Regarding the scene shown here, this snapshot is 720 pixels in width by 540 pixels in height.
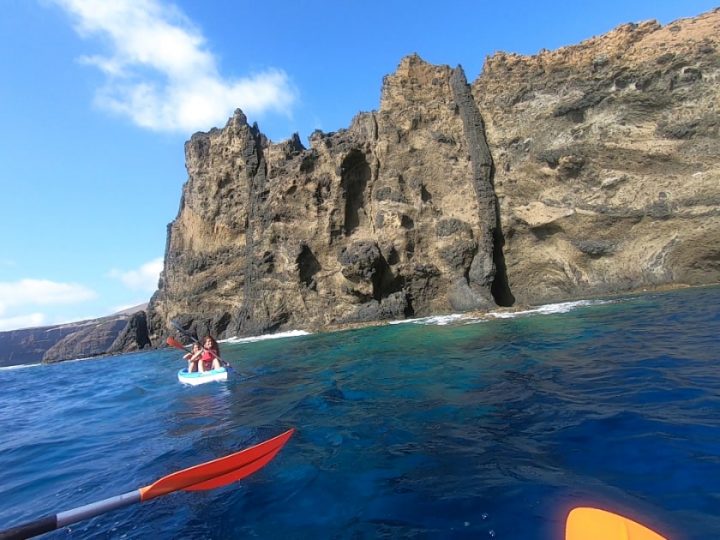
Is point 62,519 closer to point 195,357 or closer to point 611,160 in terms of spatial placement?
point 195,357

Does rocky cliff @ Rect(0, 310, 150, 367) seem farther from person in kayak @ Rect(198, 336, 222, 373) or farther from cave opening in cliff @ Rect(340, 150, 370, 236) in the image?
person in kayak @ Rect(198, 336, 222, 373)

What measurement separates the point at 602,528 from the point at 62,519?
3770 mm

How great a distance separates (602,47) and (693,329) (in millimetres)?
25677

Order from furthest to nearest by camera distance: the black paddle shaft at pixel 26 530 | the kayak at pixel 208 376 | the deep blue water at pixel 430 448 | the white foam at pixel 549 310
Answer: the white foam at pixel 549 310 < the kayak at pixel 208 376 < the deep blue water at pixel 430 448 < the black paddle shaft at pixel 26 530

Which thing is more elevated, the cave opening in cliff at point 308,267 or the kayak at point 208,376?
the cave opening in cliff at point 308,267

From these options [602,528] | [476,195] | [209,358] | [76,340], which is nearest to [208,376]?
[209,358]

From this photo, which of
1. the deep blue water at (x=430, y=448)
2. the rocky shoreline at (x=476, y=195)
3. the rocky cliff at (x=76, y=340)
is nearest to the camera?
the deep blue water at (x=430, y=448)

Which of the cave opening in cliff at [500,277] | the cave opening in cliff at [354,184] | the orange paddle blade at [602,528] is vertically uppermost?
the cave opening in cliff at [354,184]

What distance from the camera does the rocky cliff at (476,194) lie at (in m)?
25.2

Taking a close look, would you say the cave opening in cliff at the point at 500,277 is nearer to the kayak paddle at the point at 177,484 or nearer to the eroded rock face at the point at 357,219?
the eroded rock face at the point at 357,219

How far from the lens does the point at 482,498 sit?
12.5 ft

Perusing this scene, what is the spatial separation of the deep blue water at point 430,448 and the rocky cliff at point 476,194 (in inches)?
692

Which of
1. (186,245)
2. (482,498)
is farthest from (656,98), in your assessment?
(186,245)

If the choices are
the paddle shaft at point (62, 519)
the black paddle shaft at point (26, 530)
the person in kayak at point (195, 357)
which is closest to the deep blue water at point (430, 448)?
the paddle shaft at point (62, 519)
